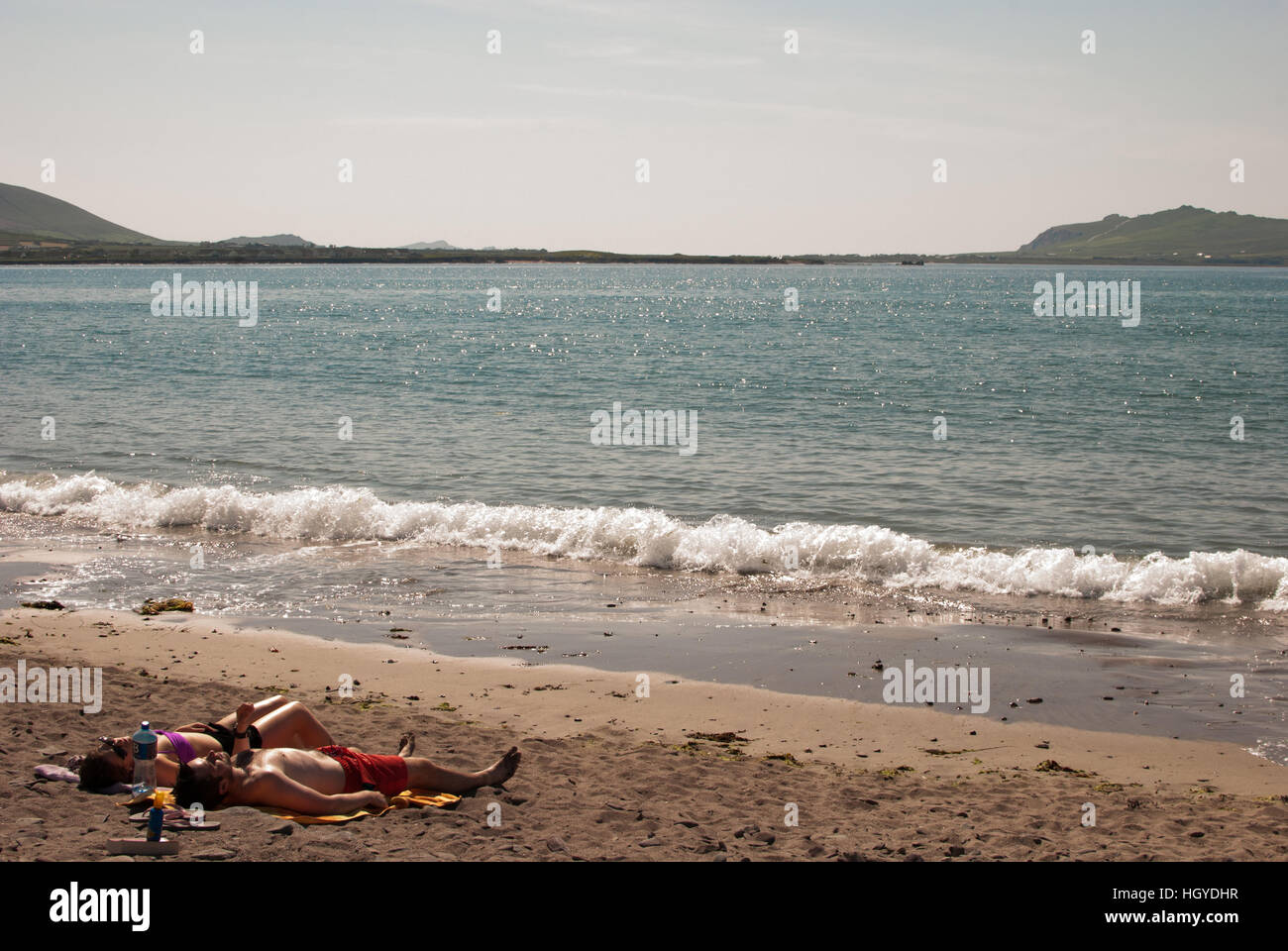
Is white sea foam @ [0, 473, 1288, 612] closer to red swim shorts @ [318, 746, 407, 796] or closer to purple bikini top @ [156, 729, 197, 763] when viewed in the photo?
red swim shorts @ [318, 746, 407, 796]

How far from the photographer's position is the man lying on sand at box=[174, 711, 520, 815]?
251 inches

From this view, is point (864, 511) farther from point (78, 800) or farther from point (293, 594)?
point (78, 800)

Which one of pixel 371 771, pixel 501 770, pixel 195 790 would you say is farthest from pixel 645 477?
pixel 195 790

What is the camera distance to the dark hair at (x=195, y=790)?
20.7 ft

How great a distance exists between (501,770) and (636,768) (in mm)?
1078

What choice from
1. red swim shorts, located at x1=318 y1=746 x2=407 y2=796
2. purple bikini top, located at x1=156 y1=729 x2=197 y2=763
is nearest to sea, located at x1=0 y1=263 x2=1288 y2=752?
red swim shorts, located at x1=318 y1=746 x2=407 y2=796

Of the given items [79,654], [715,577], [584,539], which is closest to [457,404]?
[584,539]

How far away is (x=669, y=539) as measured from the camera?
15594 mm

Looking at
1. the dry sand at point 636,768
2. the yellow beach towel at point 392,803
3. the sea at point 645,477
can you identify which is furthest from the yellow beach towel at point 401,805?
the sea at point 645,477

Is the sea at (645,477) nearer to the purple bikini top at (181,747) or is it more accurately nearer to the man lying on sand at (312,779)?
the man lying on sand at (312,779)

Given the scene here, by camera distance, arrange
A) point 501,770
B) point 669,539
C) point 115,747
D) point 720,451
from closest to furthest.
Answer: point 115,747 → point 501,770 → point 669,539 → point 720,451

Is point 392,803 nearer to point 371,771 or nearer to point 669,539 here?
point 371,771

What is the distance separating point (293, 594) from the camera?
13.5m
